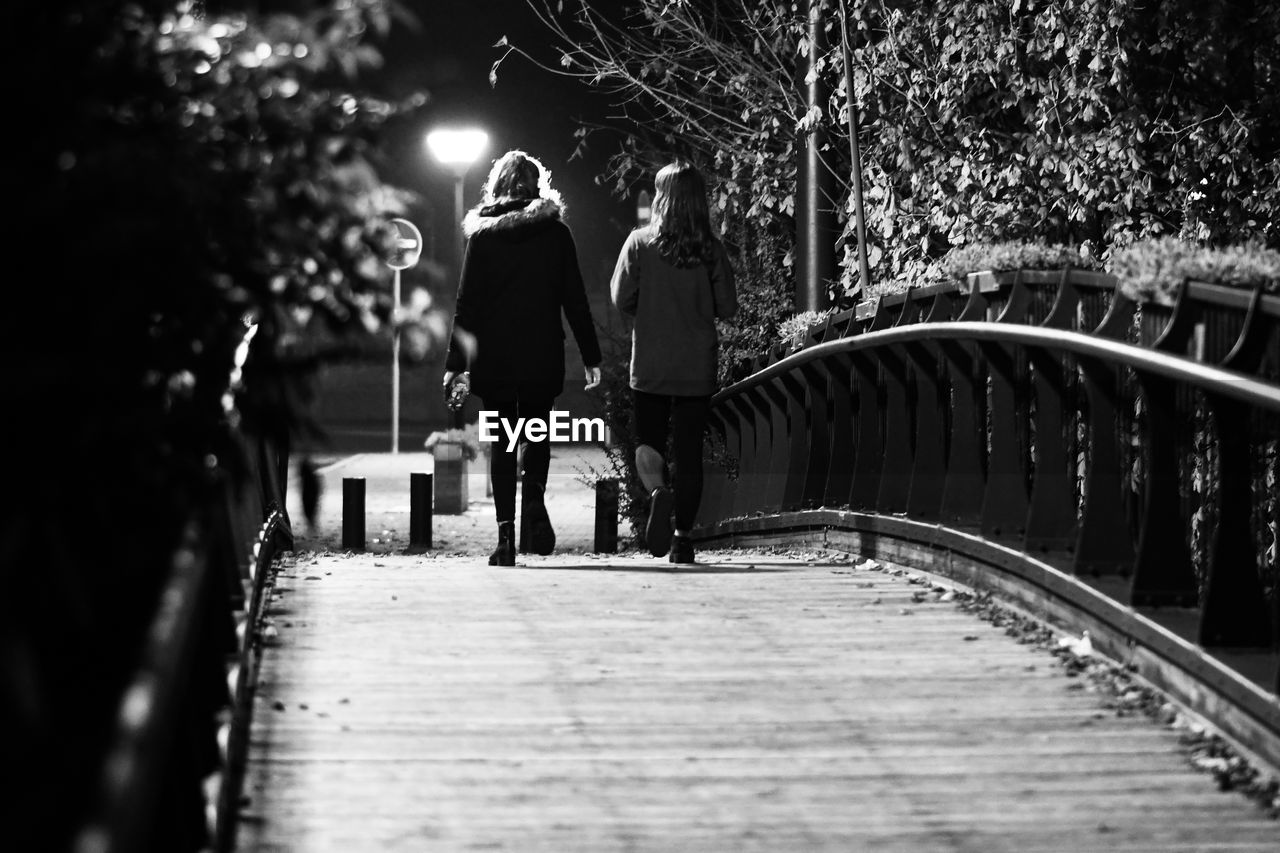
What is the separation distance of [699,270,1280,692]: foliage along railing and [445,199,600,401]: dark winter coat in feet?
4.66

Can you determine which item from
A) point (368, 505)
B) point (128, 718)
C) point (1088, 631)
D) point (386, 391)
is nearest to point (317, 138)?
point (128, 718)

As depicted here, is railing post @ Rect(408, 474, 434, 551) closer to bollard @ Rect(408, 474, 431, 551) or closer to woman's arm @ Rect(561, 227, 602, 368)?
bollard @ Rect(408, 474, 431, 551)

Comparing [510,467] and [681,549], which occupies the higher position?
[510,467]

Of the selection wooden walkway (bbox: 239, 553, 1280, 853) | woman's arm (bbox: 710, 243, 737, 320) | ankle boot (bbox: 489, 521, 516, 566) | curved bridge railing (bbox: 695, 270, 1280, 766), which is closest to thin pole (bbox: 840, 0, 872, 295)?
curved bridge railing (bbox: 695, 270, 1280, 766)

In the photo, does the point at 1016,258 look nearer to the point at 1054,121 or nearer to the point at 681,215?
the point at 681,215

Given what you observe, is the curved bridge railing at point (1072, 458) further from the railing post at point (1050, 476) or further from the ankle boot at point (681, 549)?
the ankle boot at point (681, 549)

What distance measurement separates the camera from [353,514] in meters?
14.2

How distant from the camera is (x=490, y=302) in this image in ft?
29.9

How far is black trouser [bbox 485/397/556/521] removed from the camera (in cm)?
909

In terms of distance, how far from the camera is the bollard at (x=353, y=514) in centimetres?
1422

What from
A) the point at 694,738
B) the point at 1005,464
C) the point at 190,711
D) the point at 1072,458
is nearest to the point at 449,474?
the point at 1005,464

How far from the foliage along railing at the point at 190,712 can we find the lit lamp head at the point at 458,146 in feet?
49.1

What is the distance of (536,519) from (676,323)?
1217 mm

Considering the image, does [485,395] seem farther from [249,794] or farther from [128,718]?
[128,718]
